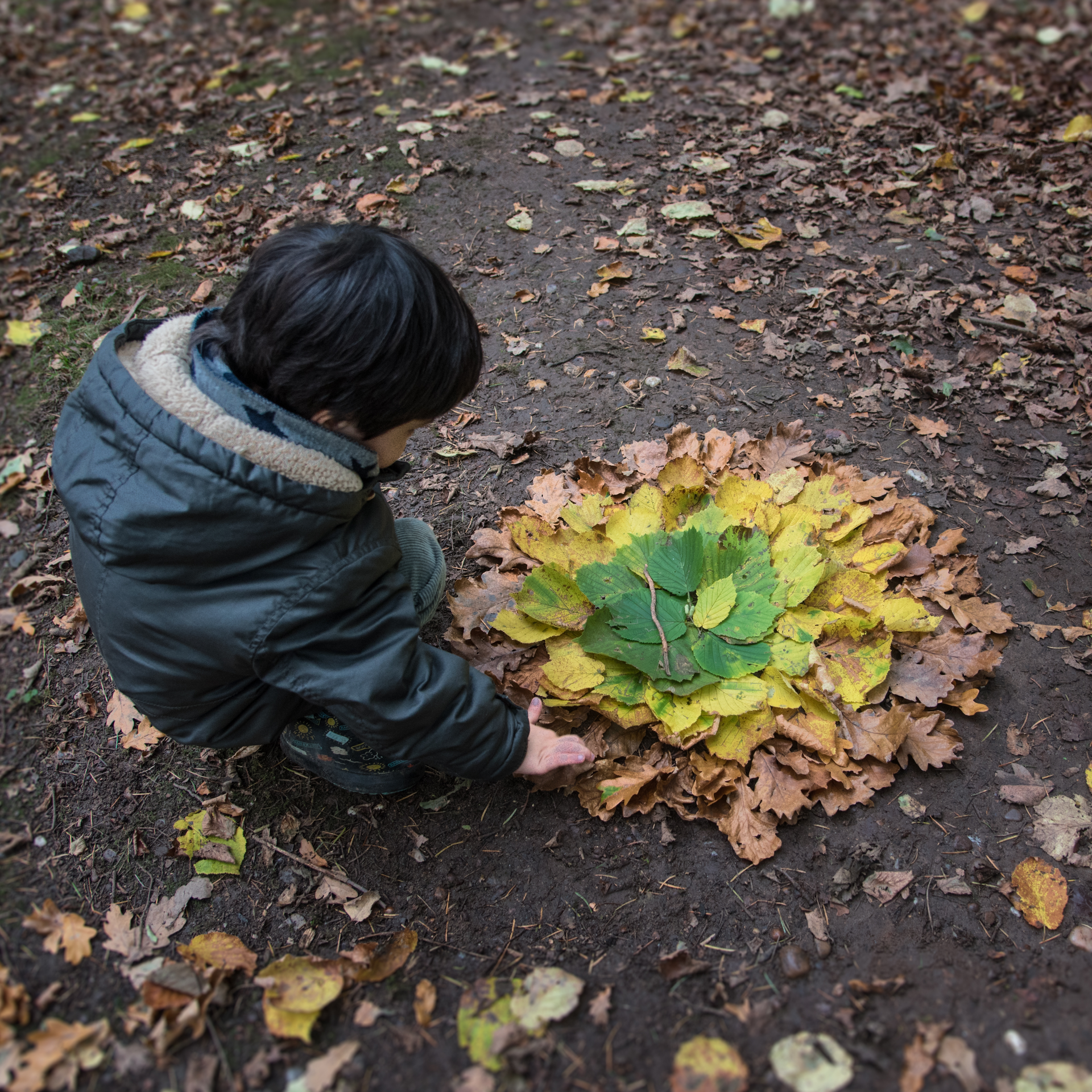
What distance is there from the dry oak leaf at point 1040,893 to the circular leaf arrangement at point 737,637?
0.96ft

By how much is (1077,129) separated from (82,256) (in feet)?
17.3

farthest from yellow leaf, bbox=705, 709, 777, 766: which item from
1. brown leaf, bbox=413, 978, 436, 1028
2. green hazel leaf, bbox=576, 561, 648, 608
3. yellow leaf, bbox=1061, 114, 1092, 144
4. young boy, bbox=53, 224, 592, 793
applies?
yellow leaf, bbox=1061, 114, 1092, 144

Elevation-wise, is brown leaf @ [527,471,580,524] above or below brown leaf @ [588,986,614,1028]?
above

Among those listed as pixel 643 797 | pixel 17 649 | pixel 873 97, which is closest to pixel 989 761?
pixel 643 797

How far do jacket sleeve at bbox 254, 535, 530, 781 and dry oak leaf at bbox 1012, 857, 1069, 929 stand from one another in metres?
1.29

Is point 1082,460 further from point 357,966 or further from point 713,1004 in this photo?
point 357,966

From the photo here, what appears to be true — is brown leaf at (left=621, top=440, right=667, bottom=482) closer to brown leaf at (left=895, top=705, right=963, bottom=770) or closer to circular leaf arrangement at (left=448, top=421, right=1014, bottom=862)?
circular leaf arrangement at (left=448, top=421, right=1014, bottom=862)

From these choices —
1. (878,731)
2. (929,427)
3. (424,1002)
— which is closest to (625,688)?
(878,731)

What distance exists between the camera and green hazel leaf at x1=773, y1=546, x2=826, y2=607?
2.17m

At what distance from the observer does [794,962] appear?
5.68ft

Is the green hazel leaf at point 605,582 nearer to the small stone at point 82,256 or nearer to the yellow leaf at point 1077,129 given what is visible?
the small stone at point 82,256

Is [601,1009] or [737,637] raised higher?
[737,637]

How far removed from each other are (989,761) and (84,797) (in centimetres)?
243

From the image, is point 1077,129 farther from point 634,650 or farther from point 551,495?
point 634,650
